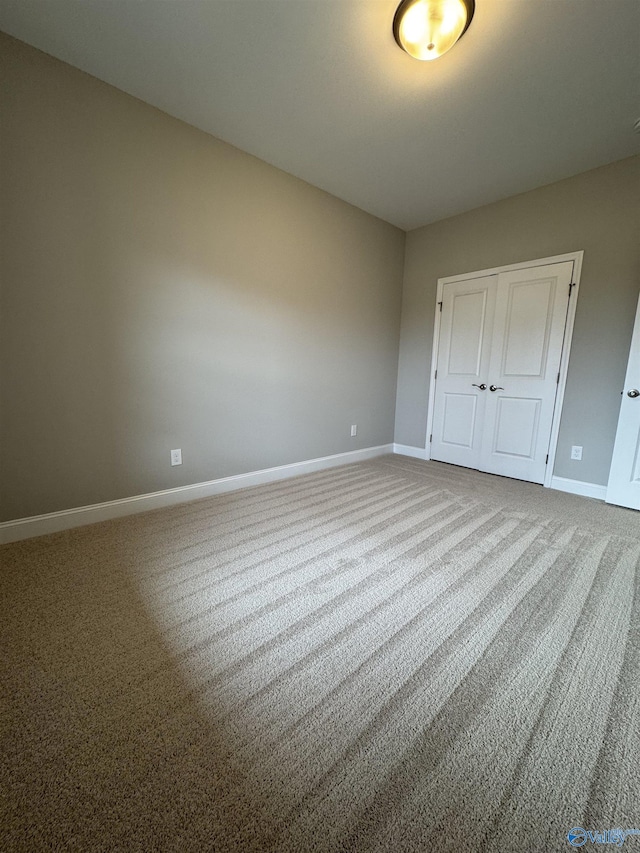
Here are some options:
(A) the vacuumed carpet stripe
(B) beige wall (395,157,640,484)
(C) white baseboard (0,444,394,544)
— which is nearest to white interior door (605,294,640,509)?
(B) beige wall (395,157,640,484)

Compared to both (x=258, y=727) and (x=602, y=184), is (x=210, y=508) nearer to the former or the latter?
(x=258, y=727)

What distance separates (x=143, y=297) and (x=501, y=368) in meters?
3.15

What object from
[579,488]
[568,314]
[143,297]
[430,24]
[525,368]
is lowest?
[579,488]

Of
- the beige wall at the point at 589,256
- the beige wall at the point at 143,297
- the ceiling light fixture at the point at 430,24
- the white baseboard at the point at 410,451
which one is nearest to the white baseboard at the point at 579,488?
the beige wall at the point at 589,256

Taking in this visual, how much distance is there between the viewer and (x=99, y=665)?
1074mm

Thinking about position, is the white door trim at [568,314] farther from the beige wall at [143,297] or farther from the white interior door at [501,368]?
the beige wall at [143,297]

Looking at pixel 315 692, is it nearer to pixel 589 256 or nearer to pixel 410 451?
pixel 410 451

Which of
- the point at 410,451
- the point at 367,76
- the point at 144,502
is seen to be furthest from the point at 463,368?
the point at 144,502

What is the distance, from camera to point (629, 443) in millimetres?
2436

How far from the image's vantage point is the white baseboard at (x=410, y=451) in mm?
3930

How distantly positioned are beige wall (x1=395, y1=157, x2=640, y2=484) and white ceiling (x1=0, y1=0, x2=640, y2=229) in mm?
239

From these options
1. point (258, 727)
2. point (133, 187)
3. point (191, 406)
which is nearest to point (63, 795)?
point (258, 727)

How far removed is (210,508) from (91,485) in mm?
750

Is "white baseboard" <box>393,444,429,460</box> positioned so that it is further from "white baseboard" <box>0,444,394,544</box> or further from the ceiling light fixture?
the ceiling light fixture
